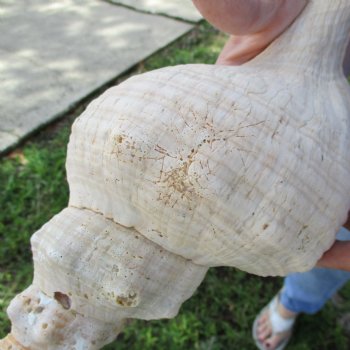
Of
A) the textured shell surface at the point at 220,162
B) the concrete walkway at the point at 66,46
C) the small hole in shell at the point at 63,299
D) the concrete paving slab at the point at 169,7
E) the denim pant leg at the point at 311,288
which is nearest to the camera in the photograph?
the textured shell surface at the point at 220,162

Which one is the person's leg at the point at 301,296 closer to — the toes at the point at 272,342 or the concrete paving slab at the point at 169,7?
the toes at the point at 272,342

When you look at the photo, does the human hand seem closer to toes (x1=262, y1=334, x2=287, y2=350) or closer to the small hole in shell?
the small hole in shell

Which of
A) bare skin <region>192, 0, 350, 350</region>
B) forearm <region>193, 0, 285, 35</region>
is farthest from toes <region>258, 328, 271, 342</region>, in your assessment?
forearm <region>193, 0, 285, 35</region>

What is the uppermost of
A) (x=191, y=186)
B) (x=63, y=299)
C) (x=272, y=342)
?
(x=191, y=186)

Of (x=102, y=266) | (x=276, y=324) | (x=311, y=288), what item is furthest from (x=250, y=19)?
(x=276, y=324)

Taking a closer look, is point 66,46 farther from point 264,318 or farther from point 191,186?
point 191,186

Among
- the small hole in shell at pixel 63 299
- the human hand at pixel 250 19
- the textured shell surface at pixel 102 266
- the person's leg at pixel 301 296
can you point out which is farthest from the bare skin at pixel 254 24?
the person's leg at pixel 301 296

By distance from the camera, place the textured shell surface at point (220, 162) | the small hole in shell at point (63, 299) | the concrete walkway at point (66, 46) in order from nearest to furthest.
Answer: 1. the textured shell surface at point (220, 162)
2. the small hole in shell at point (63, 299)
3. the concrete walkway at point (66, 46)

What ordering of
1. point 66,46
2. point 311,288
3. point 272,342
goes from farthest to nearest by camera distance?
1. point 66,46
2. point 272,342
3. point 311,288

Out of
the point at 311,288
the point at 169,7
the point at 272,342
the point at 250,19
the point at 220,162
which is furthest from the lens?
the point at 169,7
